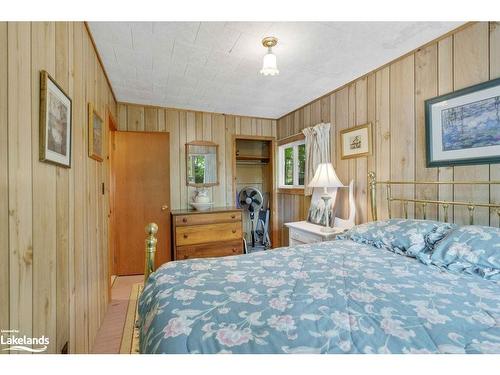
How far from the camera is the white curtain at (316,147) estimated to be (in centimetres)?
309

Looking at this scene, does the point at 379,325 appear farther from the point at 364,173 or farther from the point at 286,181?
the point at 286,181

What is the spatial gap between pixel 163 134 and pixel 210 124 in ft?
2.56

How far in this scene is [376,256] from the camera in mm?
1617

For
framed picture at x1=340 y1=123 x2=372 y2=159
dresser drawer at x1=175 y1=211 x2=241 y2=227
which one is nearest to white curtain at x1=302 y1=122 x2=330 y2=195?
framed picture at x1=340 y1=123 x2=372 y2=159

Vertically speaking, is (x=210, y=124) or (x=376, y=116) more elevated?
(x=210, y=124)

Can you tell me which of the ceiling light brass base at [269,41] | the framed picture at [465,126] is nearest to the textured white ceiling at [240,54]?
the ceiling light brass base at [269,41]

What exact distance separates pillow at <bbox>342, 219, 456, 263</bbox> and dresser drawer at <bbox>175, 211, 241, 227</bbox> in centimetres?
183

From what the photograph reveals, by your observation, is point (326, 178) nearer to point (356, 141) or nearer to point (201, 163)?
point (356, 141)

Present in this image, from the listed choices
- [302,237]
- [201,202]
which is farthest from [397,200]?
[201,202]

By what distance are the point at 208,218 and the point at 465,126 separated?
2.75 metres
